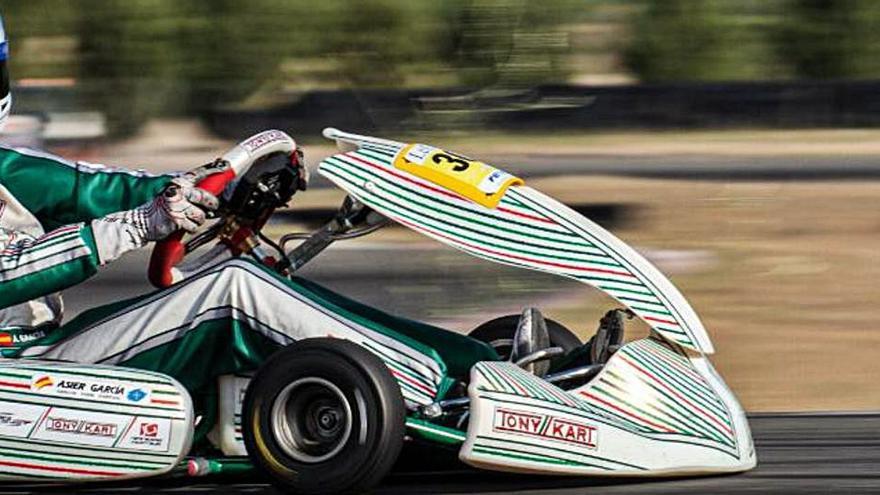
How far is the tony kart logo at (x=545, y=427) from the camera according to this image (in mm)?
3744

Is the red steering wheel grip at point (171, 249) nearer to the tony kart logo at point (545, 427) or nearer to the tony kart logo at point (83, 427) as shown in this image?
the tony kart logo at point (83, 427)

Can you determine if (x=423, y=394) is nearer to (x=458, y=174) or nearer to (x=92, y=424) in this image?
(x=458, y=174)

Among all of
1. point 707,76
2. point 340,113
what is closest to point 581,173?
point 340,113

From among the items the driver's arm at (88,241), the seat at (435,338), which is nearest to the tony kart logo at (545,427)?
the seat at (435,338)

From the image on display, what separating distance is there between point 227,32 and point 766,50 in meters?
4.48

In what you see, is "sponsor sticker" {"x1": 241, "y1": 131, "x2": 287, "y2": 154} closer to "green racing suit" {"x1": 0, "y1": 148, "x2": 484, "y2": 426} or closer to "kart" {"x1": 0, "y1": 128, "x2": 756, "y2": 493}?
"kart" {"x1": 0, "y1": 128, "x2": 756, "y2": 493}

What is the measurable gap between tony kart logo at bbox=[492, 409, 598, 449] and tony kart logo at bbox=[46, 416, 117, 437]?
3.06 feet

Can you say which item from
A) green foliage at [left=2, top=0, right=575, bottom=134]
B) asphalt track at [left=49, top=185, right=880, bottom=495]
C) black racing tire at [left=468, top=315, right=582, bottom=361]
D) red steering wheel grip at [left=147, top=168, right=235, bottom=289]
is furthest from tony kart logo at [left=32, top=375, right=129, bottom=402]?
green foliage at [left=2, top=0, right=575, bottom=134]

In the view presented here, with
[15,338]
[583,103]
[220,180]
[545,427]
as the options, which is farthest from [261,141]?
[583,103]

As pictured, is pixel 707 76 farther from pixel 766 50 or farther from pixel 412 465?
pixel 412 465

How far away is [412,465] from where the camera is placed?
414 cm

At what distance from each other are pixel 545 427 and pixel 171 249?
1083 mm

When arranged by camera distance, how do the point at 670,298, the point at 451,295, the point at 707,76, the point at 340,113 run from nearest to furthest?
the point at 670,298
the point at 451,295
the point at 340,113
the point at 707,76

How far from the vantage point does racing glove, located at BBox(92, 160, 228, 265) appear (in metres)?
3.90
